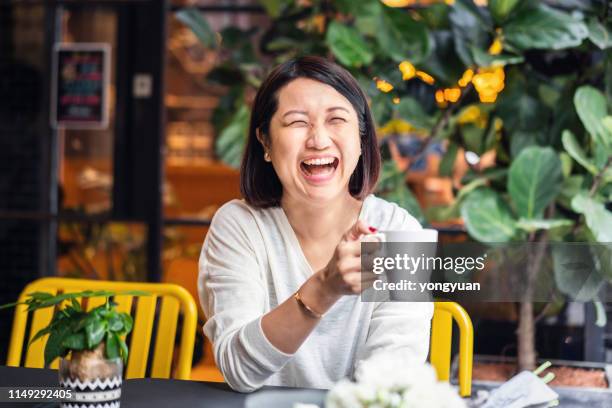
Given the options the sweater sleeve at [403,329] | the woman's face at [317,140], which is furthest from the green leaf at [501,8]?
the sweater sleeve at [403,329]

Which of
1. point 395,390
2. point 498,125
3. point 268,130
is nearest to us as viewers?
point 395,390

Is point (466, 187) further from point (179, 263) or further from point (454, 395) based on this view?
point (454, 395)

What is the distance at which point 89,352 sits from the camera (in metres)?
1.33

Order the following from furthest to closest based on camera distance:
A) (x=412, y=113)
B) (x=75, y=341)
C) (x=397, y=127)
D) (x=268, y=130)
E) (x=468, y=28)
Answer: (x=397, y=127), (x=412, y=113), (x=468, y=28), (x=268, y=130), (x=75, y=341)

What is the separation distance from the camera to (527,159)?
8.86 feet

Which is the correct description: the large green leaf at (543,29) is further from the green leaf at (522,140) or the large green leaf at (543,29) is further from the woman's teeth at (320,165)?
the woman's teeth at (320,165)

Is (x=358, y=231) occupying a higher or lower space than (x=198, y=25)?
lower

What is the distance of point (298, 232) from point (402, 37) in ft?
4.30

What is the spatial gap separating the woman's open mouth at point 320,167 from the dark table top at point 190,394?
0.40m

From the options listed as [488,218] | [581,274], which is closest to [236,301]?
[581,274]

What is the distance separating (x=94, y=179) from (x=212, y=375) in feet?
3.28

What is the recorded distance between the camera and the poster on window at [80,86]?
3.77 m

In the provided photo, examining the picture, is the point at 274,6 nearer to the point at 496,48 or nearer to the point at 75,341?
the point at 496,48

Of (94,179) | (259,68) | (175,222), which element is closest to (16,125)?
(94,179)
